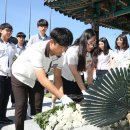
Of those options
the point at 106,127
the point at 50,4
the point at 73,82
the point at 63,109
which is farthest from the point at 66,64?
the point at 50,4

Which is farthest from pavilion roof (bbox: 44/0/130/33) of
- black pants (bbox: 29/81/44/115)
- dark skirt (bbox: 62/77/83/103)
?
black pants (bbox: 29/81/44/115)

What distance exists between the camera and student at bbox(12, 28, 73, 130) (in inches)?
127

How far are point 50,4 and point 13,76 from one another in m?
4.96

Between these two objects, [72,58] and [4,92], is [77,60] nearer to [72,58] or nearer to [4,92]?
[72,58]

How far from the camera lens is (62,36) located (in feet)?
10.5

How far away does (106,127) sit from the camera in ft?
8.09

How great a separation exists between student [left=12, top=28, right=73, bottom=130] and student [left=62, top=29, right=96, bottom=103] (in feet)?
1.18

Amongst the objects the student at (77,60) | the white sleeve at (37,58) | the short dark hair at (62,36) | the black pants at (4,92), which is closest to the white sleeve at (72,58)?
the student at (77,60)

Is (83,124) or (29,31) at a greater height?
(29,31)

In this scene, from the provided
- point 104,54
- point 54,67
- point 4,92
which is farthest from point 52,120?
point 104,54

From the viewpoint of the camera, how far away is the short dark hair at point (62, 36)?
3215mm

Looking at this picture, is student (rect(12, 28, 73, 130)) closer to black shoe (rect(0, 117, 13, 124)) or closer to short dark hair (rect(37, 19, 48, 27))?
black shoe (rect(0, 117, 13, 124))

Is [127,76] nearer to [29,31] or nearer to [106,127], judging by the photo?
Result: [106,127]

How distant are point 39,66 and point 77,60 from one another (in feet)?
2.88
